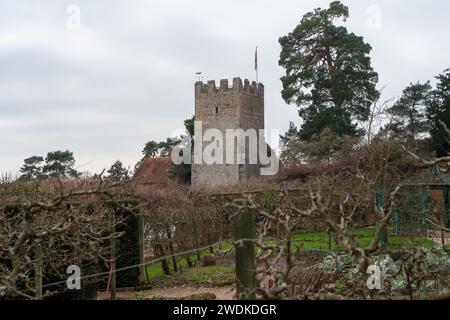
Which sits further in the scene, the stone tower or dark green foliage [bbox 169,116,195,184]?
dark green foliage [bbox 169,116,195,184]

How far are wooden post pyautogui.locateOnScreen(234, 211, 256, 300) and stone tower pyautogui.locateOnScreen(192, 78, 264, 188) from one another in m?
37.1

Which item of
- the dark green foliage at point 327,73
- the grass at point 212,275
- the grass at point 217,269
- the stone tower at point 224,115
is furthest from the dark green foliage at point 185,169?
the grass at point 212,275

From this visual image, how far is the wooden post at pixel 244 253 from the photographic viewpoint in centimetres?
286

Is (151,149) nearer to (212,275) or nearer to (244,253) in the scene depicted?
(212,275)

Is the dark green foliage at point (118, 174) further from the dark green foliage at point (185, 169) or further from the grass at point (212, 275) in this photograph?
the dark green foliage at point (185, 169)

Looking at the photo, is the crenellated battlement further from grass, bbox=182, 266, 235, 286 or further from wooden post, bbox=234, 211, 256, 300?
wooden post, bbox=234, 211, 256, 300

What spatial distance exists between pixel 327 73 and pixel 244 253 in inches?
1363

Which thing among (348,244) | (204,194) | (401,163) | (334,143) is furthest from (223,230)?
(348,244)

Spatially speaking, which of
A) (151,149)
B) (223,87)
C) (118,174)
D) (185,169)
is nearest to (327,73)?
(223,87)

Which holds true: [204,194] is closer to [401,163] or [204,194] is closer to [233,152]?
[401,163]

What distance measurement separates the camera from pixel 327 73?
36375mm

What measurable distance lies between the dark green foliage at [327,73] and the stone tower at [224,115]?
434 cm

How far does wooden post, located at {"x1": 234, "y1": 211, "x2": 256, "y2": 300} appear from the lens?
2861 mm

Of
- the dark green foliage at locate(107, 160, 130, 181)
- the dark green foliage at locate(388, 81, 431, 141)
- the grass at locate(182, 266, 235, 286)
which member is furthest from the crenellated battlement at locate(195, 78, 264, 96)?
the dark green foliage at locate(107, 160, 130, 181)
